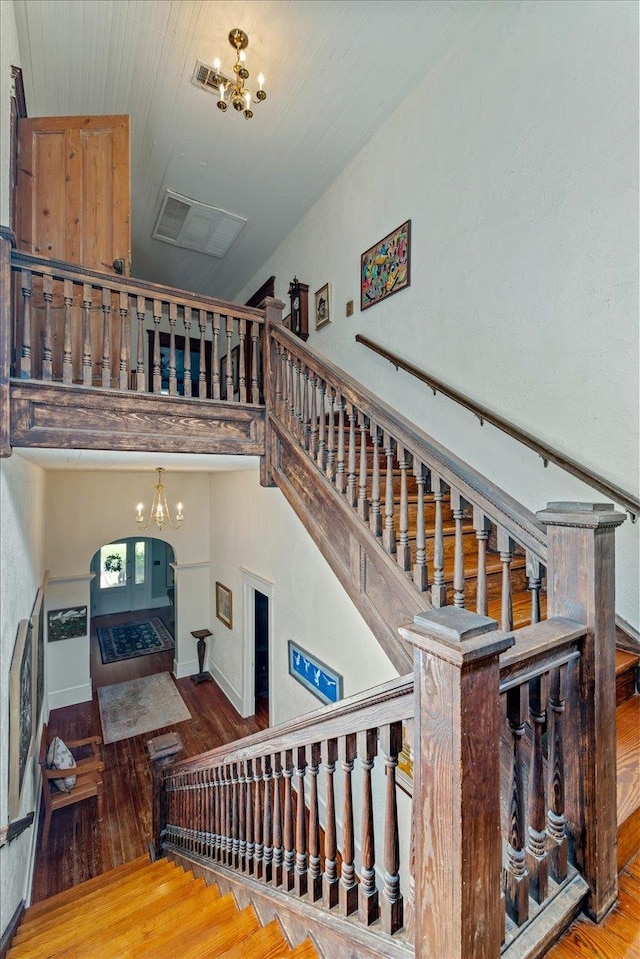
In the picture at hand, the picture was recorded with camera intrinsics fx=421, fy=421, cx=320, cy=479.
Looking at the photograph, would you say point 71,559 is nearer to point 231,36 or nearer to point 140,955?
point 140,955

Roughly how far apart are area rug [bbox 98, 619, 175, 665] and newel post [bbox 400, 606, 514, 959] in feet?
23.7

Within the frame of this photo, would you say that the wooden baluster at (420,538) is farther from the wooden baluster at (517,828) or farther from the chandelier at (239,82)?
the chandelier at (239,82)

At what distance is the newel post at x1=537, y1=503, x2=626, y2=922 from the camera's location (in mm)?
1025

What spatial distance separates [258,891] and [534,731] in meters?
1.38

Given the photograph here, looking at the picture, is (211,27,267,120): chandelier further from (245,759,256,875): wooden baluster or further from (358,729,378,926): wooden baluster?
(245,759,256,875): wooden baluster

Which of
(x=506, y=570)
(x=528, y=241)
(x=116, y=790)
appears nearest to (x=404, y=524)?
(x=506, y=570)

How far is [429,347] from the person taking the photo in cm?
322

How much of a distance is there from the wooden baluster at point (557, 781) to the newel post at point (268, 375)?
221 centimetres

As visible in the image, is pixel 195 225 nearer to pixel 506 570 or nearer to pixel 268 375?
pixel 268 375

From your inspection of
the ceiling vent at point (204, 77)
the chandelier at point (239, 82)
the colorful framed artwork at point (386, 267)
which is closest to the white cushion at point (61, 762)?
the colorful framed artwork at point (386, 267)

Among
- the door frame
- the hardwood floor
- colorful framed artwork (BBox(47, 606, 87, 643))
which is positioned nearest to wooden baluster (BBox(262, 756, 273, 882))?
the hardwood floor

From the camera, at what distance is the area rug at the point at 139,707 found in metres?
4.78

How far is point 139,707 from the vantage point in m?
5.19

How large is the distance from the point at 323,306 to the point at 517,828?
178 inches
